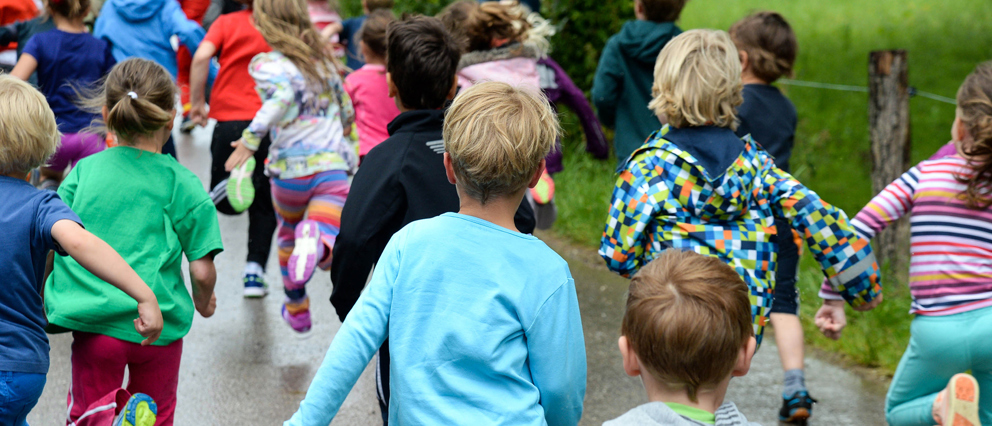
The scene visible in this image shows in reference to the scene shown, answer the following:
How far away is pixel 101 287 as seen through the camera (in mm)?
2828

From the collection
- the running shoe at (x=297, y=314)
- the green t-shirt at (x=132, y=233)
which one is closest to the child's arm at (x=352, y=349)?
the green t-shirt at (x=132, y=233)

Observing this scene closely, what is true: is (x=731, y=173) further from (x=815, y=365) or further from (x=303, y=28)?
(x=303, y=28)

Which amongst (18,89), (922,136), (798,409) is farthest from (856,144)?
(18,89)

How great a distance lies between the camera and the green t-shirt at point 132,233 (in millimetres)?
2828

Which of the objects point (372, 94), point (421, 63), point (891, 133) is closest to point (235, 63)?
point (372, 94)

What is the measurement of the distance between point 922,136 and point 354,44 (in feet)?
19.7

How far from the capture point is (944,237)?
3.01m

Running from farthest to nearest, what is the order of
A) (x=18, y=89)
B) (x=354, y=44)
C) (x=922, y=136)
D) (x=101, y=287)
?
(x=922, y=136) → (x=354, y=44) → (x=101, y=287) → (x=18, y=89)

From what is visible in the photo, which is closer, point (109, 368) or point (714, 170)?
point (109, 368)

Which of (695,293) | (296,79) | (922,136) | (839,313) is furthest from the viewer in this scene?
(922,136)

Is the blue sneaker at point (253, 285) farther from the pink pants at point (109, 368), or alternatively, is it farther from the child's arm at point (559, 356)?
the child's arm at point (559, 356)

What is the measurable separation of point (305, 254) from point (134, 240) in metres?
1.45

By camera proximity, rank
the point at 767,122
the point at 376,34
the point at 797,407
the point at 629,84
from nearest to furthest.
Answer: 1. the point at 797,407
2. the point at 767,122
3. the point at 376,34
4. the point at 629,84

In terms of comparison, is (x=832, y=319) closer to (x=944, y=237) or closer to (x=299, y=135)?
(x=944, y=237)
